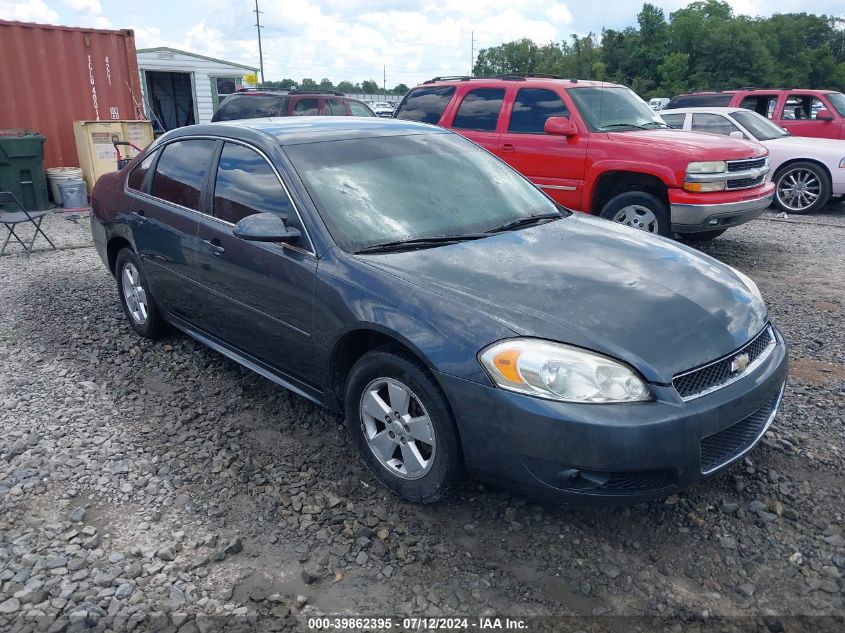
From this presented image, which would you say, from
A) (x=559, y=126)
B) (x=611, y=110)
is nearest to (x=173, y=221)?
(x=559, y=126)

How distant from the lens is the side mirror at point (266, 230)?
3270 mm

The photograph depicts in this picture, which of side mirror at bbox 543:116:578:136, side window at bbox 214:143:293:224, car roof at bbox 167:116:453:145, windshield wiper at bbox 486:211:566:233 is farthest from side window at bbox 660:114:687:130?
side window at bbox 214:143:293:224

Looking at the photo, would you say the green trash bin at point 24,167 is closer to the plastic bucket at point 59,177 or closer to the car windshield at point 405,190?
the plastic bucket at point 59,177

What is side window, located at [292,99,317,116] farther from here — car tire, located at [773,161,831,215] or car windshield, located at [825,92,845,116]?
car windshield, located at [825,92,845,116]

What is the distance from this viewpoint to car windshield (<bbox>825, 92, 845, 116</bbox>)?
11922mm

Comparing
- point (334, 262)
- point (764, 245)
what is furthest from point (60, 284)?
point (764, 245)

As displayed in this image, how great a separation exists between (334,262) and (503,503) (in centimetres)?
136

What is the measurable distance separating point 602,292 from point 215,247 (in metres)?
2.20

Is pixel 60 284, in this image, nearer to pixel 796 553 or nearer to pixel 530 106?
pixel 530 106

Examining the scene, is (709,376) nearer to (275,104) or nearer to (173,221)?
(173,221)

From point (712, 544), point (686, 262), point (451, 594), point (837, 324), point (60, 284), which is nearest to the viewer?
point (451, 594)

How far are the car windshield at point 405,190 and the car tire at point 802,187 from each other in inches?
318

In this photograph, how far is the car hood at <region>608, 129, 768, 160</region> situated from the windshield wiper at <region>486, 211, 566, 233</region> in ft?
11.3

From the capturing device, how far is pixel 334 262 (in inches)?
125
